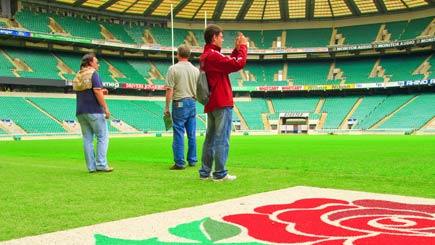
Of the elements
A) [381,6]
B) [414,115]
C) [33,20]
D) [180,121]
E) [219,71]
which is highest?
[381,6]

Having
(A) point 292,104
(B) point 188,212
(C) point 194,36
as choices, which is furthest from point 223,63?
(C) point 194,36

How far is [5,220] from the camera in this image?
313cm

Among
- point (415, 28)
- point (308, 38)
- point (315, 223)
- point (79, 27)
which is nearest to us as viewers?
point (315, 223)

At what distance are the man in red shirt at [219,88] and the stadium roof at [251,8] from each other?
44620 mm

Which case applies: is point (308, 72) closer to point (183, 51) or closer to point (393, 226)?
point (183, 51)

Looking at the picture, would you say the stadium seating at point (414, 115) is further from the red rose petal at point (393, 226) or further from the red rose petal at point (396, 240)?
the red rose petal at point (396, 240)

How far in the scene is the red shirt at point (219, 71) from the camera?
17.2ft

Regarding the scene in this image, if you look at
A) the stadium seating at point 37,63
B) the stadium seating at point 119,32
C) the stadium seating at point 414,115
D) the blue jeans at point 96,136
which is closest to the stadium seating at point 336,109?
the stadium seating at point 414,115

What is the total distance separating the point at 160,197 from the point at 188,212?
88 cm

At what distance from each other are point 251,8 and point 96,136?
47.7 meters

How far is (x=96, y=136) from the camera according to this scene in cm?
668

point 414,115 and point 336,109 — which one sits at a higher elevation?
point 336,109

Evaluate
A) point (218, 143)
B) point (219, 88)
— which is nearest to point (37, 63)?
point (219, 88)

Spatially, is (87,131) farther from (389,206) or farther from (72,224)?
(389,206)
